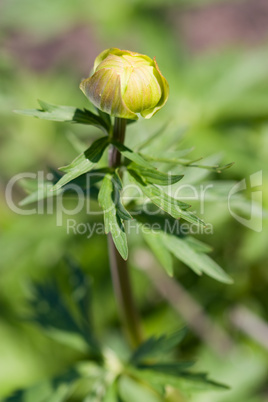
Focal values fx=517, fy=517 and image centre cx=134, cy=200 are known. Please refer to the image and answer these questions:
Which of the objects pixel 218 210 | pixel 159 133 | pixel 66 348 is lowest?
pixel 66 348

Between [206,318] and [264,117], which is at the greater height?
[264,117]

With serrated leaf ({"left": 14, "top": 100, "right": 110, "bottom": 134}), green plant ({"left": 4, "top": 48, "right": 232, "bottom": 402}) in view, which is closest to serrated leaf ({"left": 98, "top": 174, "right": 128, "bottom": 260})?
green plant ({"left": 4, "top": 48, "right": 232, "bottom": 402})

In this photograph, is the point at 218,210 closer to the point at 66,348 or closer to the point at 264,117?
the point at 264,117

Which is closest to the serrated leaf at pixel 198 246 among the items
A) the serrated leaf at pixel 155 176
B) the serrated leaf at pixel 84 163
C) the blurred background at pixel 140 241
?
the serrated leaf at pixel 155 176

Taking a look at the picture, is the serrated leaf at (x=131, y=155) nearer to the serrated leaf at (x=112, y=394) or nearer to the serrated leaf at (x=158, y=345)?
the serrated leaf at (x=158, y=345)

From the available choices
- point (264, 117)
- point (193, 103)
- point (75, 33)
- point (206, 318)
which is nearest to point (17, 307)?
point (206, 318)

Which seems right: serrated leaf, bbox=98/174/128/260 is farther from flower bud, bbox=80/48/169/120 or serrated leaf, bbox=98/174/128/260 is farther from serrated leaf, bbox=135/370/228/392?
serrated leaf, bbox=135/370/228/392

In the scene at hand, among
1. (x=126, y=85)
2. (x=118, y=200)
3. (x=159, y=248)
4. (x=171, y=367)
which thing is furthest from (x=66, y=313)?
(x=126, y=85)
